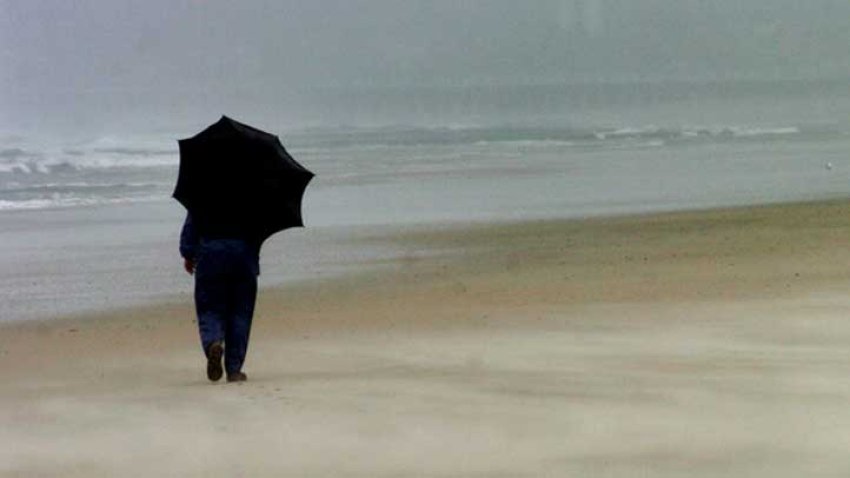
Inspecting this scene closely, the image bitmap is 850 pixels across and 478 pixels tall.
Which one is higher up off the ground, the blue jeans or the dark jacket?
the dark jacket

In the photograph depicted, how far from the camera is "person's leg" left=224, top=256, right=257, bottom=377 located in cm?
846

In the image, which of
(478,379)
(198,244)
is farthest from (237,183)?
(478,379)

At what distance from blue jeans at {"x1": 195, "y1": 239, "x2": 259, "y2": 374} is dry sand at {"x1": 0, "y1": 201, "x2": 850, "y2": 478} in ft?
0.76

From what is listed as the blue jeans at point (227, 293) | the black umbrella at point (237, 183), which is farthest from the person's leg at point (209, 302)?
the black umbrella at point (237, 183)

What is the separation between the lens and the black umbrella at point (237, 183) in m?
8.45

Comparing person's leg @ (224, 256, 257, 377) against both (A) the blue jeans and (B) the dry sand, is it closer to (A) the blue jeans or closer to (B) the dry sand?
(A) the blue jeans

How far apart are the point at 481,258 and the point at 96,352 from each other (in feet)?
18.3

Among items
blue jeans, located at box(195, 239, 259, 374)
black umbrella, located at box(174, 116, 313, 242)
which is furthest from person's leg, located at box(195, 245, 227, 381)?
black umbrella, located at box(174, 116, 313, 242)

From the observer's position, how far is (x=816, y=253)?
14375 mm

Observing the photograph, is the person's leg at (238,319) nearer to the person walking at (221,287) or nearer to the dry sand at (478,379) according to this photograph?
the person walking at (221,287)

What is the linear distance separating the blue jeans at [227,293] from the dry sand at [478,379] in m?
0.23

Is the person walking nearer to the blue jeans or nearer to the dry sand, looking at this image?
the blue jeans

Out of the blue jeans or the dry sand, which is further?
the blue jeans

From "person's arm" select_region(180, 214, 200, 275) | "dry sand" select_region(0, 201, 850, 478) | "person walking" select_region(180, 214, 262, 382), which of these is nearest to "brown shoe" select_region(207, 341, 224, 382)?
"person walking" select_region(180, 214, 262, 382)
